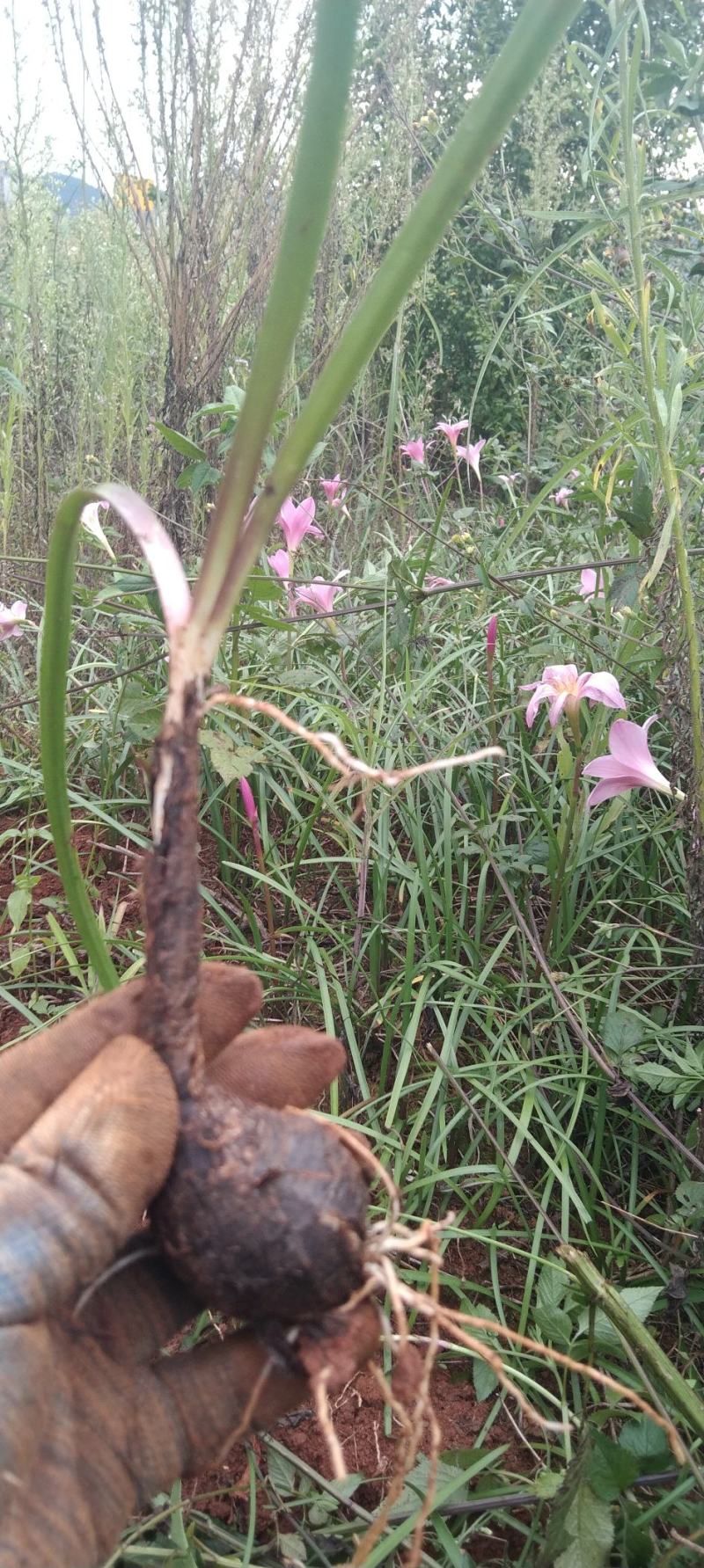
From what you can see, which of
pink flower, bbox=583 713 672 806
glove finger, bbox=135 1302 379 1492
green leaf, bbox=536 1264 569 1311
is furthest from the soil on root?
pink flower, bbox=583 713 672 806

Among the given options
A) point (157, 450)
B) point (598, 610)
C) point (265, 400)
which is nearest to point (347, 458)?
point (157, 450)

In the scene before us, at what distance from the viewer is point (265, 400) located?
589 millimetres

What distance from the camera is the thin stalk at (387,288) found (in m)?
0.53

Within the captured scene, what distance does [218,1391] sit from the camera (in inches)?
25.3

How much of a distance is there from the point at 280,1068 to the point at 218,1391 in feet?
0.72

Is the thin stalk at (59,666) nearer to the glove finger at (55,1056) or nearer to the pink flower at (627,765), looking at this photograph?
the glove finger at (55,1056)

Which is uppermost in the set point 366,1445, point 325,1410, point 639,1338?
point 325,1410

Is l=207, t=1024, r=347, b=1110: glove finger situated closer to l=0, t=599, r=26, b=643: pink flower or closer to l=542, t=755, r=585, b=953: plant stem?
l=542, t=755, r=585, b=953: plant stem

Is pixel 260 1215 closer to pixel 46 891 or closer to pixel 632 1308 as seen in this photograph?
pixel 632 1308

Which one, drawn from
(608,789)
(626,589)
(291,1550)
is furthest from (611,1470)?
(626,589)

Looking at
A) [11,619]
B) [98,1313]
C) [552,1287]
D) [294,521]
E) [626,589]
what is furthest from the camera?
[294,521]

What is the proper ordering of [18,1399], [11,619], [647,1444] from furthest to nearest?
A: [11,619] < [647,1444] < [18,1399]

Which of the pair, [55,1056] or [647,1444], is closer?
[55,1056]

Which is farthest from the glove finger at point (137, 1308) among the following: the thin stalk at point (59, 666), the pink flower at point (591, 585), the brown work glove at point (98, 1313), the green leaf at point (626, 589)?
the pink flower at point (591, 585)
